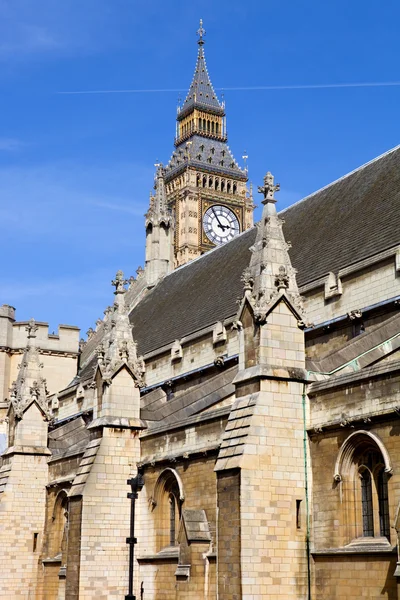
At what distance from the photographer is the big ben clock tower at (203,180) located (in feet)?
338

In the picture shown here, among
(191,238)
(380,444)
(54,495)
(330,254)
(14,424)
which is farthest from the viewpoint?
(191,238)

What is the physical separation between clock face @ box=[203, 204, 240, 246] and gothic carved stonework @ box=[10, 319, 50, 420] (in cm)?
6644

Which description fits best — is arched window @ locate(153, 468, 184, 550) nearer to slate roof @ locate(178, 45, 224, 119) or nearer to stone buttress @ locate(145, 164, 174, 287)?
stone buttress @ locate(145, 164, 174, 287)

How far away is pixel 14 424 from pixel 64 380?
1264 centimetres

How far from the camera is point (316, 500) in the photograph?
21078mm

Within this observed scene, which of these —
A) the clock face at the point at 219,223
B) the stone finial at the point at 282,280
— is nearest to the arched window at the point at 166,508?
the stone finial at the point at 282,280

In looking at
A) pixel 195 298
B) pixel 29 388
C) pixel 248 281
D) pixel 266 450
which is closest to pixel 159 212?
pixel 195 298

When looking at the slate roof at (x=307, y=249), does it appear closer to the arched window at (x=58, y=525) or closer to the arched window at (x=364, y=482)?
the arched window at (x=58, y=525)

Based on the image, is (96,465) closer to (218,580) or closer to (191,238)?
(218,580)

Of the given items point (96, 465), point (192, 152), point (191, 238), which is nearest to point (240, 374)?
point (96, 465)

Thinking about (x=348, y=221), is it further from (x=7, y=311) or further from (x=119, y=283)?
(x=7, y=311)

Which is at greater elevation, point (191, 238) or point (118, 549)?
point (191, 238)

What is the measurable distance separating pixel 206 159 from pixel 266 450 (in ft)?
292

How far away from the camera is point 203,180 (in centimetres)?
10594
